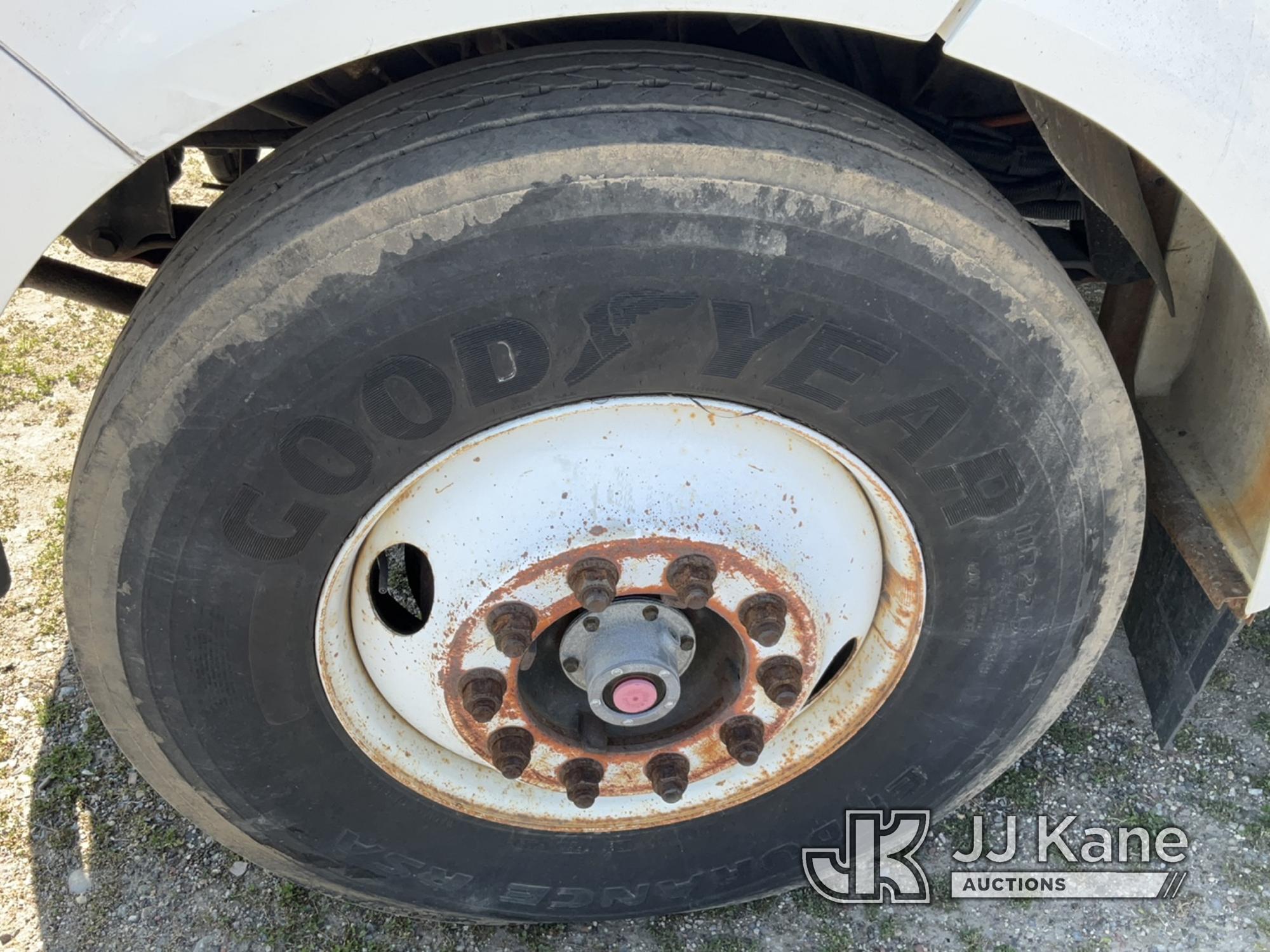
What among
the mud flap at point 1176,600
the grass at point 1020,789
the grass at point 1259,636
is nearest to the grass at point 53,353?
the grass at point 1020,789

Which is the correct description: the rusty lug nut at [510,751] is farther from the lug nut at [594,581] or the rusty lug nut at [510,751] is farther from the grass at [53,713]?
the grass at [53,713]

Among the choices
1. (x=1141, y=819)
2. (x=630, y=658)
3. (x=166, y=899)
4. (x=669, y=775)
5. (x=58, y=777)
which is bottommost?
(x=58, y=777)

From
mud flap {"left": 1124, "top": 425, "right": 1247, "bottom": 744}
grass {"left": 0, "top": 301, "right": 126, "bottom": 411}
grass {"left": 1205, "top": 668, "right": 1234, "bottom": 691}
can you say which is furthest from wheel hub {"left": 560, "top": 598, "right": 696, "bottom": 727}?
grass {"left": 0, "top": 301, "right": 126, "bottom": 411}

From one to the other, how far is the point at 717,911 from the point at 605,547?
1.01 meters

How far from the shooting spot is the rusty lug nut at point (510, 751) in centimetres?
162

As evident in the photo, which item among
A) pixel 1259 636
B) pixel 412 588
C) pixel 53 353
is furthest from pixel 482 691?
pixel 53 353

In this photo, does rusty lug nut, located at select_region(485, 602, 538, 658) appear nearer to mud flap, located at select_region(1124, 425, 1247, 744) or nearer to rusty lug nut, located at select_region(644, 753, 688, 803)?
rusty lug nut, located at select_region(644, 753, 688, 803)

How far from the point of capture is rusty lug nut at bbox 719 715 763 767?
1.65 metres

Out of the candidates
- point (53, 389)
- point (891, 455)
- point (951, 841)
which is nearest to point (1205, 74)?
point (891, 455)

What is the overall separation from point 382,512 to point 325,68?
634 millimetres

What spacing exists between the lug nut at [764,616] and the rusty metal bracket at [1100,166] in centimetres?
73

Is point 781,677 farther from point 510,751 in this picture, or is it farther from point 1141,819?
point 1141,819

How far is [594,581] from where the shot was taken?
4.83ft

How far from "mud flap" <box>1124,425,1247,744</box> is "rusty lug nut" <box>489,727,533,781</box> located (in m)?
1.27
